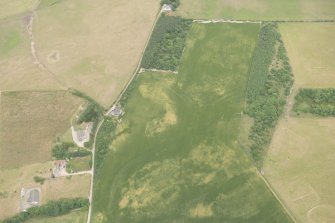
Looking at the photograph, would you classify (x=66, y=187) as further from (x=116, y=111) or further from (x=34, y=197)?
(x=116, y=111)

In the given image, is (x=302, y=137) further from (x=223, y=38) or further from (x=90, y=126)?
(x=90, y=126)

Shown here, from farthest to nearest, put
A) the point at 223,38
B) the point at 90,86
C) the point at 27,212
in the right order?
1. the point at 223,38
2. the point at 90,86
3. the point at 27,212

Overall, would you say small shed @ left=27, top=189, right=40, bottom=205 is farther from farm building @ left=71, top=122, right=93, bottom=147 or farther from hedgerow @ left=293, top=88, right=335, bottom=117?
hedgerow @ left=293, top=88, right=335, bottom=117

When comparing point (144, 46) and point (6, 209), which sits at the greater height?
point (144, 46)

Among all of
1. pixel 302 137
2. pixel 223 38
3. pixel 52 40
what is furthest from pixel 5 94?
pixel 302 137

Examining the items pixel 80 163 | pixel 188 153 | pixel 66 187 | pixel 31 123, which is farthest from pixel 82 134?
pixel 188 153

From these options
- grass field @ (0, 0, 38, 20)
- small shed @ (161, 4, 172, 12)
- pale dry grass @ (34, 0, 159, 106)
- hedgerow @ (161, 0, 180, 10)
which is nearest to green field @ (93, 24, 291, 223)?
pale dry grass @ (34, 0, 159, 106)

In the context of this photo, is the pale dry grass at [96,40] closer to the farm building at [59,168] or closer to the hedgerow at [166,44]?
the hedgerow at [166,44]
